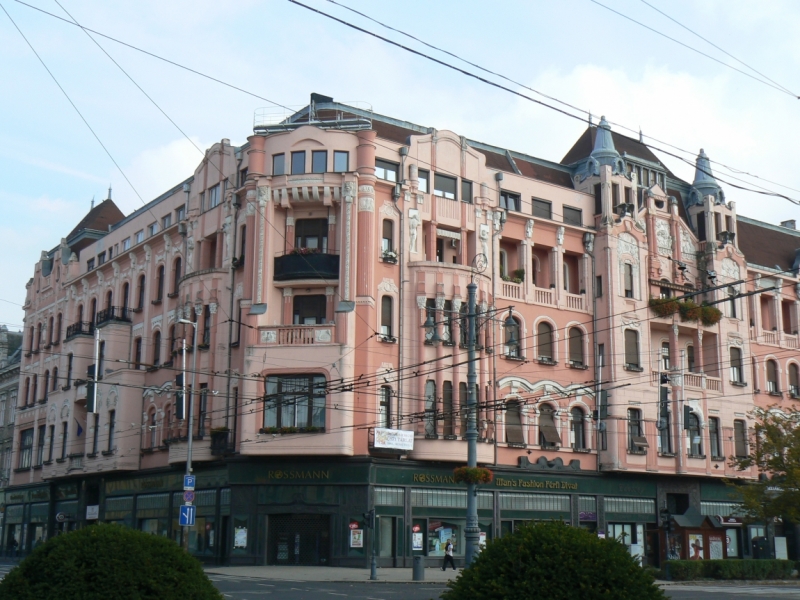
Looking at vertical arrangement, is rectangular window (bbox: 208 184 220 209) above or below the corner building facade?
above

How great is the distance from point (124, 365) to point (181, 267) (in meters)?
6.72

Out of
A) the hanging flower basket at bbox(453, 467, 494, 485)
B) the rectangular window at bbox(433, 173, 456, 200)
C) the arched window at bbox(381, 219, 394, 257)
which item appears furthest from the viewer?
the rectangular window at bbox(433, 173, 456, 200)

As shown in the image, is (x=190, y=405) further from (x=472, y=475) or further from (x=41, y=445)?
(x=41, y=445)

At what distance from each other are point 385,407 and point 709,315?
65.0 ft

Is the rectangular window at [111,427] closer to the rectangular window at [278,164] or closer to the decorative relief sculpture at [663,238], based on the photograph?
the rectangular window at [278,164]

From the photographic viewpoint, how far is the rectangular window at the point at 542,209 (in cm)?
5087

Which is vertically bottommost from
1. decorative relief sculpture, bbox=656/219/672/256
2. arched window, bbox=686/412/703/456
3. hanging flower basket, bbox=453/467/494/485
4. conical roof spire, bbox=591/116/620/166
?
hanging flower basket, bbox=453/467/494/485

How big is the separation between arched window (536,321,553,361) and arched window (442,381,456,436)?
635cm

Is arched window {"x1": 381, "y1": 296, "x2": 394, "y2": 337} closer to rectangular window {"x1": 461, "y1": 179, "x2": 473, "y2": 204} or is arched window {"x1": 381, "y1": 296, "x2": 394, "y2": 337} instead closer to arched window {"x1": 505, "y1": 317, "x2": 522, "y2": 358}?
arched window {"x1": 505, "y1": 317, "x2": 522, "y2": 358}

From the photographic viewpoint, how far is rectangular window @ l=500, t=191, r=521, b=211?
4975 centimetres

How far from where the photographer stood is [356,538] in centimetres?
4175

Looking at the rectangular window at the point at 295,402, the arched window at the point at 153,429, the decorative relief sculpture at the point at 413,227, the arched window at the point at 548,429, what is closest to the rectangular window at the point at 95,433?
the arched window at the point at 153,429

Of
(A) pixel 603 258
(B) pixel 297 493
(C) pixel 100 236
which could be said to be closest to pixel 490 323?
(A) pixel 603 258

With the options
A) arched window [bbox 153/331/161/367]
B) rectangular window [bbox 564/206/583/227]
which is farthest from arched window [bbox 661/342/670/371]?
arched window [bbox 153/331/161/367]
